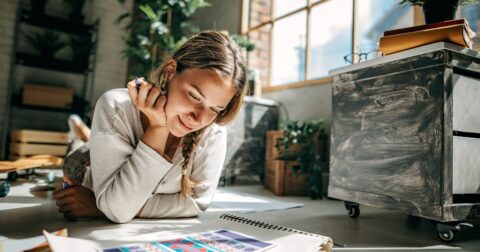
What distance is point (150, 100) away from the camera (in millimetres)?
887

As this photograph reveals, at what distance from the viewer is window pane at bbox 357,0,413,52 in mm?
2218

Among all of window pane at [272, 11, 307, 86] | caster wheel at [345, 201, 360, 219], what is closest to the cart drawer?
caster wheel at [345, 201, 360, 219]

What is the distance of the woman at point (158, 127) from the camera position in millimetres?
883

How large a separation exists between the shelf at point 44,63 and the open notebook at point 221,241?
4.02 meters

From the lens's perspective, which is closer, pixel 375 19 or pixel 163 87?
pixel 163 87

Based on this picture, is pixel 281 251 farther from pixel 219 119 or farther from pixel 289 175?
pixel 289 175

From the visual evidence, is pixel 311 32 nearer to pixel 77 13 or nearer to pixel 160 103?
pixel 160 103

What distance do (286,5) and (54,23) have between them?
117 inches

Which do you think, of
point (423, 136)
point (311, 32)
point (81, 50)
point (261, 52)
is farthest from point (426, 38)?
point (81, 50)

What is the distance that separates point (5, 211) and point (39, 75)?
11.8 feet

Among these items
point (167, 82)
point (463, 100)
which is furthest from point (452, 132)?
point (167, 82)

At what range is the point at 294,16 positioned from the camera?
2.98 meters

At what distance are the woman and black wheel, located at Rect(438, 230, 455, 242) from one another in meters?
0.87

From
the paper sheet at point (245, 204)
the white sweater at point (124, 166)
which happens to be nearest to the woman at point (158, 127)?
the white sweater at point (124, 166)
